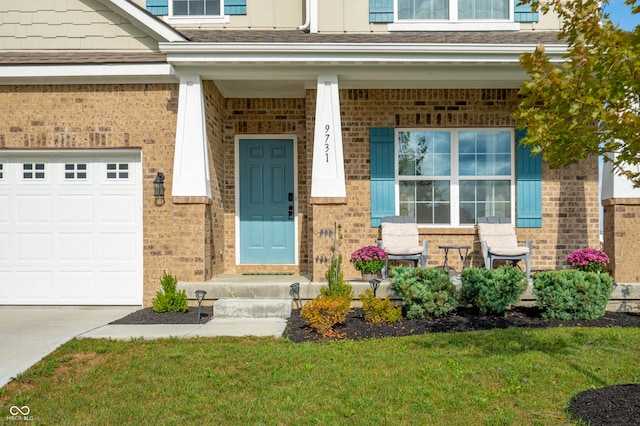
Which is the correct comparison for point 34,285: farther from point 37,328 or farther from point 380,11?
point 380,11

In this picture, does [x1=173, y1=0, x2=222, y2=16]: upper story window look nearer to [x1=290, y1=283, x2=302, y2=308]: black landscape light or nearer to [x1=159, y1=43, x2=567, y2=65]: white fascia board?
[x1=159, y1=43, x2=567, y2=65]: white fascia board

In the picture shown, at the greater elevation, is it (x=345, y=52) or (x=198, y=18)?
(x=198, y=18)

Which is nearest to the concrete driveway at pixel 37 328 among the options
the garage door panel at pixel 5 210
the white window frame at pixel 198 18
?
the garage door panel at pixel 5 210

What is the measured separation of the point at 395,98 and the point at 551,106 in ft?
17.0

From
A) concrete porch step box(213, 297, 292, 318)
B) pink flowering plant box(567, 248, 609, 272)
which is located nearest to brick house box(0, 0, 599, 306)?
concrete porch step box(213, 297, 292, 318)

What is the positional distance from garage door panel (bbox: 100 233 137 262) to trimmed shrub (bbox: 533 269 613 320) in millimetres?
5888

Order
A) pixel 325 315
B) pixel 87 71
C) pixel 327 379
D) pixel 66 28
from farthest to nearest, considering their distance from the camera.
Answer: pixel 66 28
pixel 87 71
pixel 325 315
pixel 327 379

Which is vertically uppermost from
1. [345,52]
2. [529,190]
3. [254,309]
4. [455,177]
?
[345,52]

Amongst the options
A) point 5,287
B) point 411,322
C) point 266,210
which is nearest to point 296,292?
point 411,322

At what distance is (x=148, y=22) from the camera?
7.40m

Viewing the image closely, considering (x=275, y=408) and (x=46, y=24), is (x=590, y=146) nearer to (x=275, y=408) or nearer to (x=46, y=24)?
(x=275, y=408)

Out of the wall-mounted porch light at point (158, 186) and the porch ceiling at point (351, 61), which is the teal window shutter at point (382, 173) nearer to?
the porch ceiling at point (351, 61)

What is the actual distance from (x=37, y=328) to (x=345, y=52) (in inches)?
211

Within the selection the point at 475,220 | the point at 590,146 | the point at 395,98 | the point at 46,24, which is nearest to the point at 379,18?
the point at 395,98
